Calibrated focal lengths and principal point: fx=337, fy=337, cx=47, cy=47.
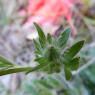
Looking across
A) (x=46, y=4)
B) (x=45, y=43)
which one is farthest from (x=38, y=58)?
(x=46, y=4)

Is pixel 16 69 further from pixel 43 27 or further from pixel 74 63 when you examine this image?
pixel 43 27

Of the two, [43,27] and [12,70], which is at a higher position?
[12,70]

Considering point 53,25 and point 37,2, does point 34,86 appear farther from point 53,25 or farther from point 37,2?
point 37,2

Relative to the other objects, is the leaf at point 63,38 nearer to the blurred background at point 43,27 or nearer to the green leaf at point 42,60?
the green leaf at point 42,60

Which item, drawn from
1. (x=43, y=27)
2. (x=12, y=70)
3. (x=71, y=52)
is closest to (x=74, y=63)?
(x=71, y=52)

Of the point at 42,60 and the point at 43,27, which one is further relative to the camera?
the point at 43,27

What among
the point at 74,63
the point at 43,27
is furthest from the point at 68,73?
the point at 43,27

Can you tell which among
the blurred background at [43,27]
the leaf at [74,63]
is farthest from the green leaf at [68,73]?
the blurred background at [43,27]

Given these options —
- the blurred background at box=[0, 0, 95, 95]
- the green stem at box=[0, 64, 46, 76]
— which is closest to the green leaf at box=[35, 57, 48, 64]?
the green stem at box=[0, 64, 46, 76]
